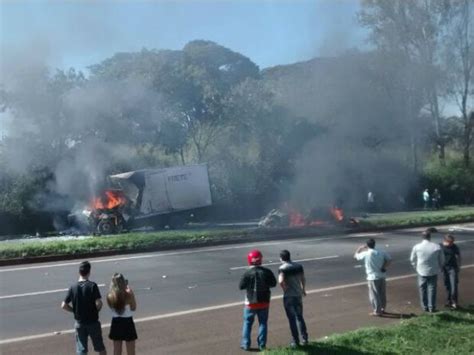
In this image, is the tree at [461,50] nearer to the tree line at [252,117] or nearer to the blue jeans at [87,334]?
the tree line at [252,117]

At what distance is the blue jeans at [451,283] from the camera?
29.5ft

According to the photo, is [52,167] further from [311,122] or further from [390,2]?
[390,2]

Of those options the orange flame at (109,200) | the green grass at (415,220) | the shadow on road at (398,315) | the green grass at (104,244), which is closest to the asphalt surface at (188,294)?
the shadow on road at (398,315)

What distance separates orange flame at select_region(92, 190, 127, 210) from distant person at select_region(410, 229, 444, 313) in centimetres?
1477

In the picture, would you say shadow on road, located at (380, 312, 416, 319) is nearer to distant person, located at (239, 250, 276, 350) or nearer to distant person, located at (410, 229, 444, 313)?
distant person, located at (410, 229, 444, 313)

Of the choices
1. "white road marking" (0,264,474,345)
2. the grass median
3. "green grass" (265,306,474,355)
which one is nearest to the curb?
the grass median

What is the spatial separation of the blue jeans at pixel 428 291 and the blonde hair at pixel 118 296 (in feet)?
15.1

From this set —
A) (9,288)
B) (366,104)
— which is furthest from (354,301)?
(366,104)

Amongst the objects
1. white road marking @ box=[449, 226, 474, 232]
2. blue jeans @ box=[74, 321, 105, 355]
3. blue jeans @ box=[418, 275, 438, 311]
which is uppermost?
blue jeans @ box=[74, 321, 105, 355]

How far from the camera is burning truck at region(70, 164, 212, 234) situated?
21.7 meters

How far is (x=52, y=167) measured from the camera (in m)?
22.6

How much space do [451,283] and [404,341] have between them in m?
2.58

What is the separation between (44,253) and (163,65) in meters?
11.9

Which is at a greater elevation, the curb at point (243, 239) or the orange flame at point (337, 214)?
the orange flame at point (337, 214)
